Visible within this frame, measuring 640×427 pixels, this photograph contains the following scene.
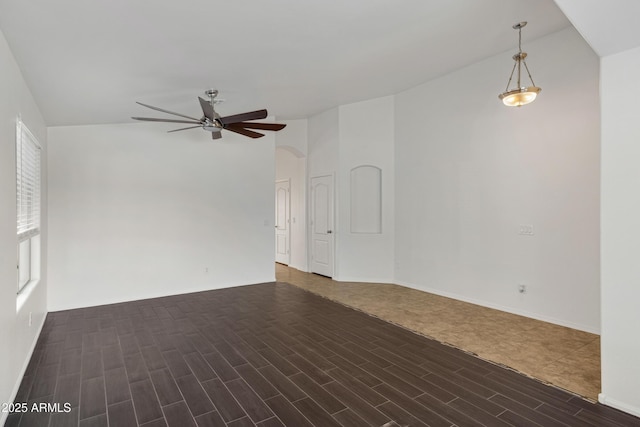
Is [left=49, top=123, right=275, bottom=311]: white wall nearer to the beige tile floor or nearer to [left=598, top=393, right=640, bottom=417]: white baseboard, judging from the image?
the beige tile floor

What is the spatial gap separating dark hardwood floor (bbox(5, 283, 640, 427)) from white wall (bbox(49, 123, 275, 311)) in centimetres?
99

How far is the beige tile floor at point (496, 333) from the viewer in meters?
3.04

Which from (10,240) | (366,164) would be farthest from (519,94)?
(10,240)

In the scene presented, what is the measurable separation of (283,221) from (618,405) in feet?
23.5

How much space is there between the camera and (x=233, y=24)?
9.26 feet

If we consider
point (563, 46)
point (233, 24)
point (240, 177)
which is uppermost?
point (563, 46)

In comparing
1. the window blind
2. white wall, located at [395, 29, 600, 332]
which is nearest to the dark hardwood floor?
the window blind

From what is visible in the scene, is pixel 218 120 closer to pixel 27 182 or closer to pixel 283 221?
pixel 27 182

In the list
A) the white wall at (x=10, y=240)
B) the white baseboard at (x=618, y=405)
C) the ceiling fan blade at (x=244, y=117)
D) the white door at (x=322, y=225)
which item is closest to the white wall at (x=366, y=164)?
the white door at (x=322, y=225)

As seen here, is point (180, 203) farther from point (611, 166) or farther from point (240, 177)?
point (611, 166)

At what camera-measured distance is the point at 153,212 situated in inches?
220

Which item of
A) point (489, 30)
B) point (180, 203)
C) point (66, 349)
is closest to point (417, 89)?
point (489, 30)

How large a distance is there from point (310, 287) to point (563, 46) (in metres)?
5.00

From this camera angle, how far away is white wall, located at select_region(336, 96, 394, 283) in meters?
6.52
